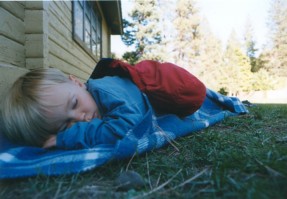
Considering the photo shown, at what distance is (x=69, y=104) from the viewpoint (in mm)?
1822

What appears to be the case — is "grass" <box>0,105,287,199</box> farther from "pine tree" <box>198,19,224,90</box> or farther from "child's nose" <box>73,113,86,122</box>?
"pine tree" <box>198,19,224,90</box>

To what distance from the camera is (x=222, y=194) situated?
1.17 meters

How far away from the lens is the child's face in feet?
5.81

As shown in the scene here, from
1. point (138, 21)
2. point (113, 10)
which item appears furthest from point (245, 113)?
point (138, 21)

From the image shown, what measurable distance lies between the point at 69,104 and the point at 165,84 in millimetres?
877

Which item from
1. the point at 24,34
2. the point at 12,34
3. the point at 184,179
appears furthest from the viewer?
the point at 24,34

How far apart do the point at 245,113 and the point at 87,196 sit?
3190mm

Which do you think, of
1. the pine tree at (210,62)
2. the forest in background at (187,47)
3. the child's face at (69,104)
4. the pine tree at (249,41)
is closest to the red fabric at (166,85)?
the child's face at (69,104)

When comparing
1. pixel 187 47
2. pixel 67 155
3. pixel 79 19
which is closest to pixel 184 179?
pixel 67 155

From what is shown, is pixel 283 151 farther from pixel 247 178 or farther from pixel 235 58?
pixel 235 58

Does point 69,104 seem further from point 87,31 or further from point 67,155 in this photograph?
point 87,31

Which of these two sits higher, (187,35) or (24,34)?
(187,35)

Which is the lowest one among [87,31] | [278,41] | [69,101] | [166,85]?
[69,101]

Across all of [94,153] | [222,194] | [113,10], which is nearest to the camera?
[222,194]
